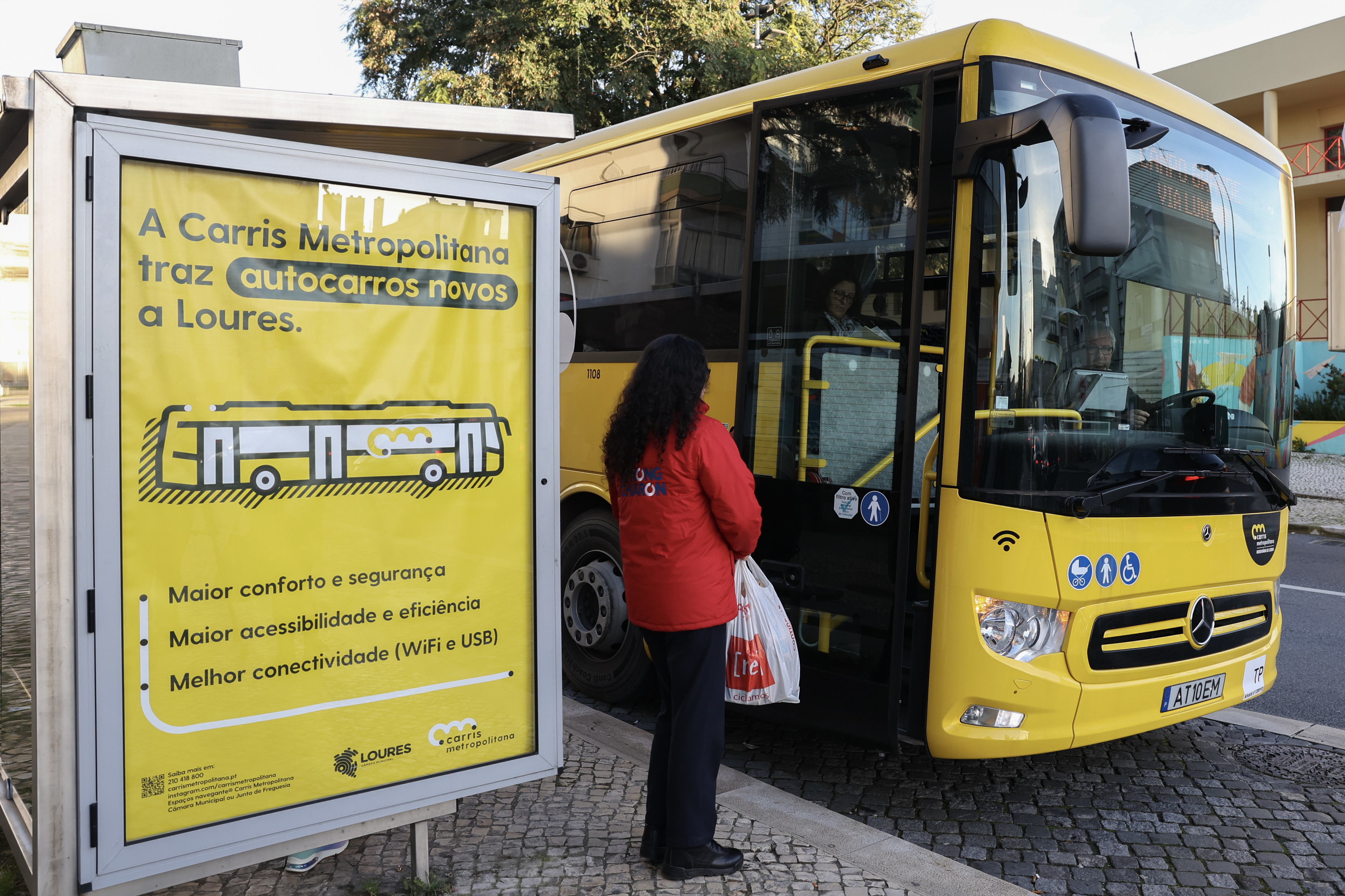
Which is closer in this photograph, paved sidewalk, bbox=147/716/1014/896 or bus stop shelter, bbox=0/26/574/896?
bus stop shelter, bbox=0/26/574/896

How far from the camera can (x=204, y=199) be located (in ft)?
9.62

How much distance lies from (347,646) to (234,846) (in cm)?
64

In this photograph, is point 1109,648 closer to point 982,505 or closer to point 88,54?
point 982,505

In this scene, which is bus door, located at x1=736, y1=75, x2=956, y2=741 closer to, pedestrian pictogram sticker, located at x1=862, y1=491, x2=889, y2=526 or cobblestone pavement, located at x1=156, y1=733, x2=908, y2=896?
pedestrian pictogram sticker, located at x1=862, y1=491, x2=889, y2=526

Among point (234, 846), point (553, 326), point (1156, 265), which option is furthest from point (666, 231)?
point (234, 846)

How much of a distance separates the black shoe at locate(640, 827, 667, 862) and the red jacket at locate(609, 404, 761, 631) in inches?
29.1

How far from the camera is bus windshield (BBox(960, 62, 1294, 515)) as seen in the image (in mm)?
3920

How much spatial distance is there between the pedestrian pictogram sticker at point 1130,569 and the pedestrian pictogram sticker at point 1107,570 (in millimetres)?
45

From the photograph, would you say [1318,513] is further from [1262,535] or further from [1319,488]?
[1262,535]

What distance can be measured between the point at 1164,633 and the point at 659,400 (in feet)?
7.96

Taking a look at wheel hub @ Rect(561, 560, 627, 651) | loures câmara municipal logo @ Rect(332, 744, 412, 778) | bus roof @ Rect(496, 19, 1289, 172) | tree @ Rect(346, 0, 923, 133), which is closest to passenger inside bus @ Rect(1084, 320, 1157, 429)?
bus roof @ Rect(496, 19, 1289, 172)

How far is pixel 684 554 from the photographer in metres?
3.58

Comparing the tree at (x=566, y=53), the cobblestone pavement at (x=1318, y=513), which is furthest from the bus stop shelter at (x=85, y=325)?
the cobblestone pavement at (x=1318, y=513)

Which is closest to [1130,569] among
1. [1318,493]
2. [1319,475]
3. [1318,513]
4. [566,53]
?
[1318,513]
